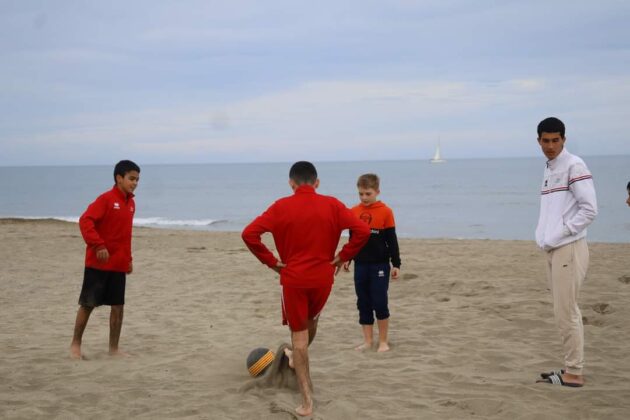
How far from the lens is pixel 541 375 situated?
5.29 m

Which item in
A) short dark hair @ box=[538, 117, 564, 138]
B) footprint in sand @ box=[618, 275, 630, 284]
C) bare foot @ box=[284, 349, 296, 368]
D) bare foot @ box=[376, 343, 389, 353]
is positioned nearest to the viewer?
short dark hair @ box=[538, 117, 564, 138]

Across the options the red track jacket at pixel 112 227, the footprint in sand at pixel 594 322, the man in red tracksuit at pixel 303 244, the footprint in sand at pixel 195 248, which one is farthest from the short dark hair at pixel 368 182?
the footprint in sand at pixel 195 248

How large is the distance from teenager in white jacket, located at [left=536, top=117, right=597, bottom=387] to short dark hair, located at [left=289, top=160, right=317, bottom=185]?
1.89 metres

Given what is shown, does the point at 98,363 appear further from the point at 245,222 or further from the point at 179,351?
the point at 245,222

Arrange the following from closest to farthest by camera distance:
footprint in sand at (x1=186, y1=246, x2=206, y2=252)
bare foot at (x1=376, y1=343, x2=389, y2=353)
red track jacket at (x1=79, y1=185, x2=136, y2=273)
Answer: red track jacket at (x1=79, y1=185, x2=136, y2=273) → bare foot at (x1=376, y1=343, x2=389, y2=353) → footprint in sand at (x1=186, y1=246, x2=206, y2=252)

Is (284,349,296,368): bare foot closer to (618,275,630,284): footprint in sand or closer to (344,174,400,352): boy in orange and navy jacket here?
(344,174,400,352): boy in orange and navy jacket

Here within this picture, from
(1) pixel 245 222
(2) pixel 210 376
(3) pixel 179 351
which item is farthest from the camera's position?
(1) pixel 245 222

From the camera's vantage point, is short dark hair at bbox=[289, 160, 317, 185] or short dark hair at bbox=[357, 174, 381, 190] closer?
short dark hair at bbox=[289, 160, 317, 185]

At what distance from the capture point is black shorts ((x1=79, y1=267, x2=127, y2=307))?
602 centimetres

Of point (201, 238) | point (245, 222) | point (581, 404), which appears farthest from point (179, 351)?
point (245, 222)

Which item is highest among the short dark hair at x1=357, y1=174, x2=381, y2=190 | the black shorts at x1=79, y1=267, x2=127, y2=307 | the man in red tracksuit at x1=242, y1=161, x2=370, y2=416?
the short dark hair at x1=357, y1=174, x2=381, y2=190

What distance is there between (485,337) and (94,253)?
430cm

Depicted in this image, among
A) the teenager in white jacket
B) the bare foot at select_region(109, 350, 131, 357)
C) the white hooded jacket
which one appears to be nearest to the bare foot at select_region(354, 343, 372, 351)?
the teenager in white jacket

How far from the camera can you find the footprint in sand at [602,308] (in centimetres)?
781
